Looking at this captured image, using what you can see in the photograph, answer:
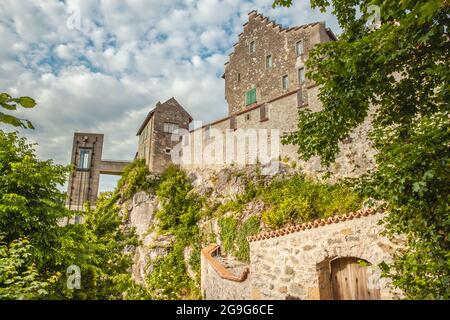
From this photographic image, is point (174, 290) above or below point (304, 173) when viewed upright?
below

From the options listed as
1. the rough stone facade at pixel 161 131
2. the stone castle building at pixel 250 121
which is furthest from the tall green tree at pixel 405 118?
the rough stone facade at pixel 161 131

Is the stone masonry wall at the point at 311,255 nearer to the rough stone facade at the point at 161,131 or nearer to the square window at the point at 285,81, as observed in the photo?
the square window at the point at 285,81

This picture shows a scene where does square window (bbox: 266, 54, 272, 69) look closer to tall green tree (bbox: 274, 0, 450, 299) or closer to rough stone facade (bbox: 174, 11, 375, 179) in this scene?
rough stone facade (bbox: 174, 11, 375, 179)

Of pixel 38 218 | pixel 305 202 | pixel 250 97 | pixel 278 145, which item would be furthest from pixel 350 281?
pixel 250 97

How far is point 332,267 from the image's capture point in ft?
21.2

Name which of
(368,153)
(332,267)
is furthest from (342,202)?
(332,267)

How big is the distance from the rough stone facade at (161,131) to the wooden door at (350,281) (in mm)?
19363

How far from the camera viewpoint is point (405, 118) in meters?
5.09

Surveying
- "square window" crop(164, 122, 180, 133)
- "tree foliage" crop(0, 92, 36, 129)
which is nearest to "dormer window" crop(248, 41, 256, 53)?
"square window" crop(164, 122, 180, 133)

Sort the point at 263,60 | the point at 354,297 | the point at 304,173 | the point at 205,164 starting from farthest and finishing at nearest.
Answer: the point at 263,60, the point at 205,164, the point at 304,173, the point at 354,297

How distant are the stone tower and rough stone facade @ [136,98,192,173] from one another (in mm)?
3850
